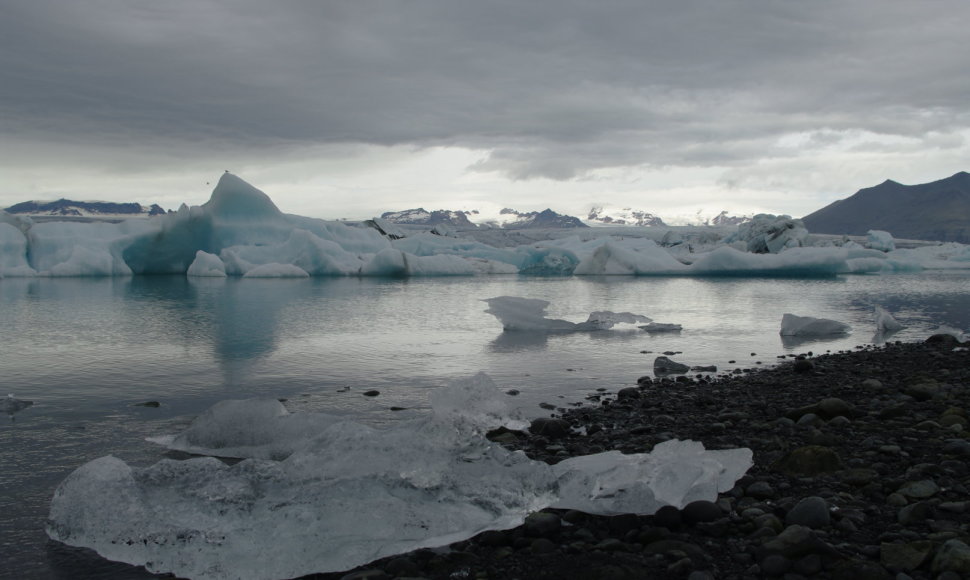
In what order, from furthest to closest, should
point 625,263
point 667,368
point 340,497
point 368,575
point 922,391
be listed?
point 625,263 → point 667,368 → point 922,391 → point 340,497 → point 368,575

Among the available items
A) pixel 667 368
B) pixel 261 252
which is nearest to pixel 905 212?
pixel 261 252

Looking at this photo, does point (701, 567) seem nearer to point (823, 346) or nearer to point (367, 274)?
point (823, 346)

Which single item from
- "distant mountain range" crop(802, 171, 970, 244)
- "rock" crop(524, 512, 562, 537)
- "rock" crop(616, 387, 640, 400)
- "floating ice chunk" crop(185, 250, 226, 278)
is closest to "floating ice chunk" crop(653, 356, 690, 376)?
"rock" crop(616, 387, 640, 400)

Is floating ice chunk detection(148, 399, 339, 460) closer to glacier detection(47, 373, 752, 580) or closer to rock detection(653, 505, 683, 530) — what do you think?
glacier detection(47, 373, 752, 580)

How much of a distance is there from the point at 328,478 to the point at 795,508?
1.96 m

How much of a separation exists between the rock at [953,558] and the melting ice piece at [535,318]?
8.23 m

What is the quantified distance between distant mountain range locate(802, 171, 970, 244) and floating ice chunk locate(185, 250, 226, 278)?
125 metres

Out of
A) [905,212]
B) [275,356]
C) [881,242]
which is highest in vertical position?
[905,212]

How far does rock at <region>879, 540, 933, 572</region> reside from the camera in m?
2.37

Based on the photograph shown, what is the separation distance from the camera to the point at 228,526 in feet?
9.41

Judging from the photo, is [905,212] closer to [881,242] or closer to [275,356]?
[881,242]

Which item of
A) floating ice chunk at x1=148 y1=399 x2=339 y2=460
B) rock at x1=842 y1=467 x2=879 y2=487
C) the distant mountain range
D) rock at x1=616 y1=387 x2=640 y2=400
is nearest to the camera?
rock at x1=842 y1=467 x2=879 y2=487

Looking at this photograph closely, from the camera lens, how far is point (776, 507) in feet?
9.64

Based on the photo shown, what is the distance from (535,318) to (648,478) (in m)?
7.63
